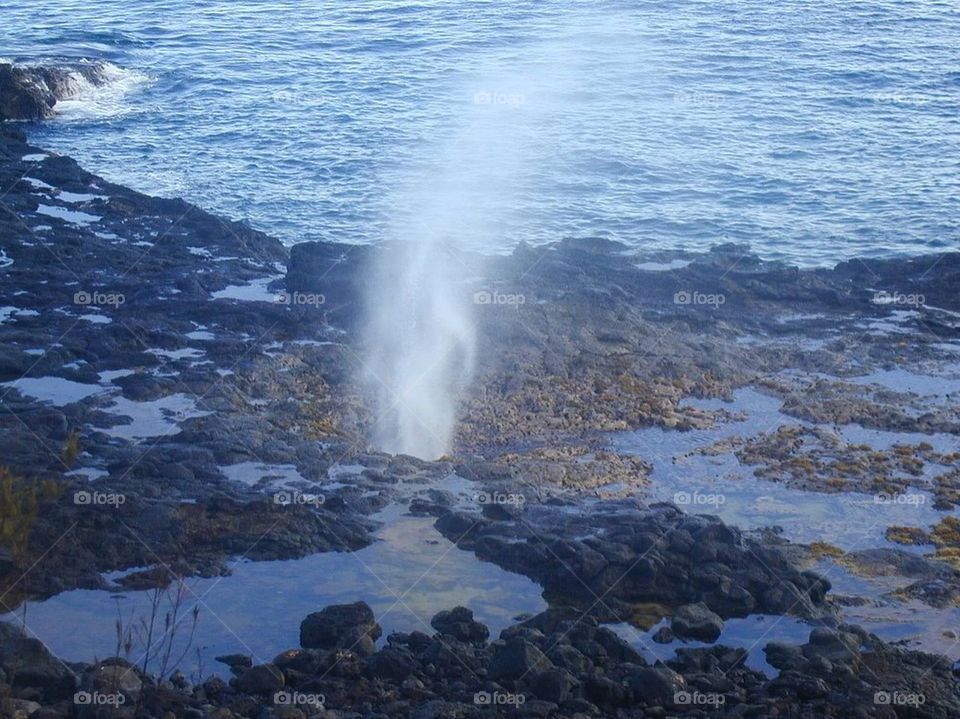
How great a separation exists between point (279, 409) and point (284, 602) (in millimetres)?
4474

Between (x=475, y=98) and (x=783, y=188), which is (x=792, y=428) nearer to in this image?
(x=783, y=188)

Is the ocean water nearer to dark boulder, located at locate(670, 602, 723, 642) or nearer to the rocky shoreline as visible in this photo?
the rocky shoreline

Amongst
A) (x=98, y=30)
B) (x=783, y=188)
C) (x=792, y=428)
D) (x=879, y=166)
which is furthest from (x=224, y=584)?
(x=98, y=30)

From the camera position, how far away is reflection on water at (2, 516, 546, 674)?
43.2ft

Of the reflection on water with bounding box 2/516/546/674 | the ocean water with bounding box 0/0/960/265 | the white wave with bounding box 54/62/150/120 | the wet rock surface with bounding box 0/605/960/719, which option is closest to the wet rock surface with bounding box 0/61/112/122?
the white wave with bounding box 54/62/150/120

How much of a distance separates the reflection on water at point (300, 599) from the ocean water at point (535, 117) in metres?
A: 13.2

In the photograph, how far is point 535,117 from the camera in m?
37.1

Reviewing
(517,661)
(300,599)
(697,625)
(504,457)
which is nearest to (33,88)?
(504,457)

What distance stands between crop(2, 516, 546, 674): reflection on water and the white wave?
24.4m

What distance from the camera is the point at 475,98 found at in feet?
129

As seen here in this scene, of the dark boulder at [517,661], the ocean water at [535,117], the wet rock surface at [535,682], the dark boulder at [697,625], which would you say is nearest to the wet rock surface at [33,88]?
the ocean water at [535,117]

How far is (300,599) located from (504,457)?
3884 mm

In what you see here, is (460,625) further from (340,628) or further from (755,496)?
(755,496)

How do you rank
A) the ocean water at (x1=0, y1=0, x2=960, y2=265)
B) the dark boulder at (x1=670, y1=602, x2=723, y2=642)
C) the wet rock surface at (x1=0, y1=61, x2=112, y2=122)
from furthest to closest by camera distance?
the wet rock surface at (x1=0, y1=61, x2=112, y2=122) → the ocean water at (x1=0, y1=0, x2=960, y2=265) → the dark boulder at (x1=670, y1=602, x2=723, y2=642)
